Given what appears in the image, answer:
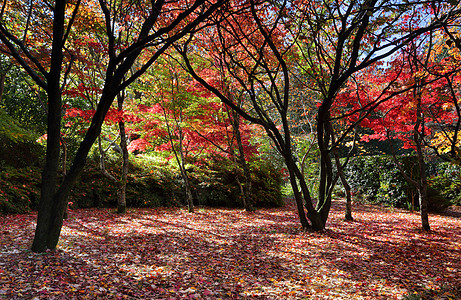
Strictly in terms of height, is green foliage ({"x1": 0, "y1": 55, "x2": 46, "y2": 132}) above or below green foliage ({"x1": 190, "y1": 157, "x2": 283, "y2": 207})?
above

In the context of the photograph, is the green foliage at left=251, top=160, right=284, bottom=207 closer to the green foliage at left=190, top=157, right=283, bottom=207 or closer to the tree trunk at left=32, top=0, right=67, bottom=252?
the green foliage at left=190, top=157, right=283, bottom=207

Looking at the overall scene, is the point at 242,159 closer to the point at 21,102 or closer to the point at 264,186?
the point at 264,186

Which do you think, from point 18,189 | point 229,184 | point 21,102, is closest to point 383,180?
point 229,184

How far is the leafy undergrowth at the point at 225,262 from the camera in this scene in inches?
116

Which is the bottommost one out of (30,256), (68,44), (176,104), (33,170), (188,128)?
(30,256)

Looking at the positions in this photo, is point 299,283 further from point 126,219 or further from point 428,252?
point 126,219

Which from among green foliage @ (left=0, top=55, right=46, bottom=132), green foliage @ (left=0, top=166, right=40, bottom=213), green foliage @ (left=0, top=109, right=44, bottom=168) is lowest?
green foliage @ (left=0, top=166, right=40, bottom=213)

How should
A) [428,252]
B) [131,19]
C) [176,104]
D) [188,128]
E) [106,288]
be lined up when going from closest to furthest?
[106,288] → [428,252] → [131,19] → [176,104] → [188,128]

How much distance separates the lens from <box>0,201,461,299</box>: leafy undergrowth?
2951 mm

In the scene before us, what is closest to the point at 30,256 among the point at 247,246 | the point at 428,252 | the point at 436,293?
the point at 247,246

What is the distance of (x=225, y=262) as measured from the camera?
13.3 ft

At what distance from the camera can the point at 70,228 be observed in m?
5.21

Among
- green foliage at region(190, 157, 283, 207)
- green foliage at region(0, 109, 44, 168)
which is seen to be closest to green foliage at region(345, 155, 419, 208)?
green foliage at region(190, 157, 283, 207)

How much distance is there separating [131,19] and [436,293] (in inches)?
258
